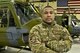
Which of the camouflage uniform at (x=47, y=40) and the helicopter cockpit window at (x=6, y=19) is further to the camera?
the helicopter cockpit window at (x=6, y=19)

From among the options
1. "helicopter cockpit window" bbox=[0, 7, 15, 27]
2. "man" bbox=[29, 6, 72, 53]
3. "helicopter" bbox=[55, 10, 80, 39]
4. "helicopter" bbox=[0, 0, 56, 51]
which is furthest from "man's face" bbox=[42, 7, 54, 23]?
"helicopter" bbox=[55, 10, 80, 39]

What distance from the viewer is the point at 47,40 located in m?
3.36

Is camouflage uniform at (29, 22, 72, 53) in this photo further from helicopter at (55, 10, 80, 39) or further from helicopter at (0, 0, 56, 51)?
helicopter at (55, 10, 80, 39)

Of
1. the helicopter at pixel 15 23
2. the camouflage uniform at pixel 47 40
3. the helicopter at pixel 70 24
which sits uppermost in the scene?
the camouflage uniform at pixel 47 40

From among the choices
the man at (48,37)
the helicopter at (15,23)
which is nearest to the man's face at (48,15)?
the man at (48,37)

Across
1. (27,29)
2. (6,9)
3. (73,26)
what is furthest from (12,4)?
(73,26)

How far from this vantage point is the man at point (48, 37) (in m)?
3.30

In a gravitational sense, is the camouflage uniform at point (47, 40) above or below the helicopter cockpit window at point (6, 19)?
above

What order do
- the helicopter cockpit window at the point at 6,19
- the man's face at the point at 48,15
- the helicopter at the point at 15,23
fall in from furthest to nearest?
the helicopter cockpit window at the point at 6,19 < the helicopter at the point at 15,23 < the man's face at the point at 48,15

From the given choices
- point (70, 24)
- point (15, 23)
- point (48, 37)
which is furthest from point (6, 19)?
point (48, 37)

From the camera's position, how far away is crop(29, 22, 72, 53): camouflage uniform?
3307 millimetres

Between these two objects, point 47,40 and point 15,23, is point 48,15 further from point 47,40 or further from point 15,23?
point 15,23

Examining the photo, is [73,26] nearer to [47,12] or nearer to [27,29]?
[27,29]

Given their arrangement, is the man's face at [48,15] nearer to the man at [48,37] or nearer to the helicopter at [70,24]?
the man at [48,37]
